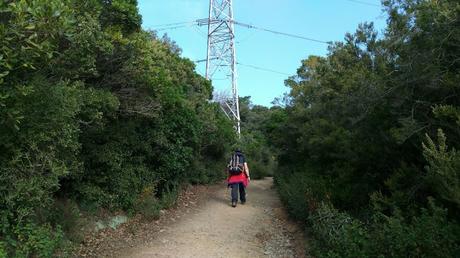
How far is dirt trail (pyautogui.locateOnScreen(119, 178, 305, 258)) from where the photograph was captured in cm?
884

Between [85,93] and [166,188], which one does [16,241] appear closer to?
[85,93]

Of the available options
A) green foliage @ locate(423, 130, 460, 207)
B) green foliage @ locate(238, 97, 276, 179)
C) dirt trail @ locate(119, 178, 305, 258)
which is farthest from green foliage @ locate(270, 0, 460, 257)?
green foliage @ locate(238, 97, 276, 179)

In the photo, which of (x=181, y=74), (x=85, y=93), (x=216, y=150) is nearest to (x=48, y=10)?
(x=85, y=93)

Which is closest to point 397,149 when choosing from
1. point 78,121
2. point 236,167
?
point 78,121

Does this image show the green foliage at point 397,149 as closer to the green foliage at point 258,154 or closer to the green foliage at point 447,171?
the green foliage at point 447,171

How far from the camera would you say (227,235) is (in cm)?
1030

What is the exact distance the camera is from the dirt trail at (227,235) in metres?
8.84

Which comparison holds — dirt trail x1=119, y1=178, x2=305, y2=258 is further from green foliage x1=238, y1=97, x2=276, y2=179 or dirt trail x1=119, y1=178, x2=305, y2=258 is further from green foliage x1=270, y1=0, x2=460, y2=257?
green foliage x1=238, y1=97, x2=276, y2=179

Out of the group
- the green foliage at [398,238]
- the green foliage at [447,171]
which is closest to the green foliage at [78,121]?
the green foliage at [398,238]

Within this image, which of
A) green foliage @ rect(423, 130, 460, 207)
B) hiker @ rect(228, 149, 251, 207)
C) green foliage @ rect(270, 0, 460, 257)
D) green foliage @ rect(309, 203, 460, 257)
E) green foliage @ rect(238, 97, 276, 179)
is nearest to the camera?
green foliage @ rect(423, 130, 460, 207)

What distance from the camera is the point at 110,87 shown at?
9.74 m

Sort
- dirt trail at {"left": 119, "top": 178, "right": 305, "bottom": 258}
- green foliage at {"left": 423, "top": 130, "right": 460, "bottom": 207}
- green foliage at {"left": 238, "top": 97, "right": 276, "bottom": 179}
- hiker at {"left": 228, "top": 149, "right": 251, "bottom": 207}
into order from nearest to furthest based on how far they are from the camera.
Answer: green foliage at {"left": 423, "top": 130, "right": 460, "bottom": 207} < dirt trail at {"left": 119, "top": 178, "right": 305, "bottom": 258} < hiker at {"left": 228, "top": 149, "right": 251, "bottom": 207} < green foliage at {"left": 238, "top": 97, "right": 276, "bottom": 179}

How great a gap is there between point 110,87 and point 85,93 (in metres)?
1.88

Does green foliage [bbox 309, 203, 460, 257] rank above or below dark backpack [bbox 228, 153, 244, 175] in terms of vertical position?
below
